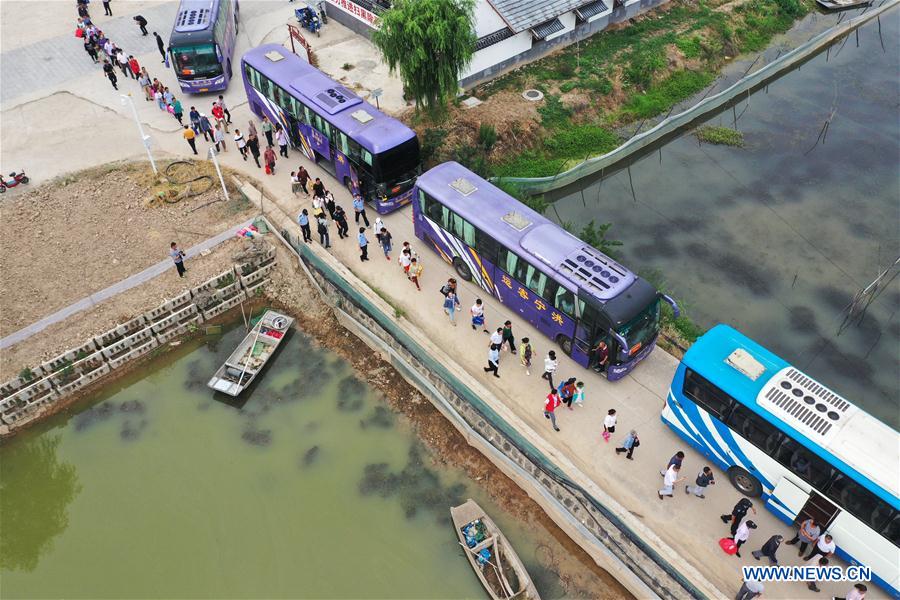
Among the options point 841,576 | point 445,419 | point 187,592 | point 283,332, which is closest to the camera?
point 841,576

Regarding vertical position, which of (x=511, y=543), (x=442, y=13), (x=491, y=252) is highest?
(x=442, y=13)

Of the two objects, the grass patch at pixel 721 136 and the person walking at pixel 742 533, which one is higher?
the person walking at pixel 742 533

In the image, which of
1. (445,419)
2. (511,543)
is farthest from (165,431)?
(511,543)

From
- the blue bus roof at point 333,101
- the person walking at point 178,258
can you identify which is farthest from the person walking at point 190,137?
the person walking at point 178,258

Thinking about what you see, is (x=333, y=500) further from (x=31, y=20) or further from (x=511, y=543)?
(x=31, y=20)

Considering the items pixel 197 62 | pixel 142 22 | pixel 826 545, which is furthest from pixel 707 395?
pixel 142 22

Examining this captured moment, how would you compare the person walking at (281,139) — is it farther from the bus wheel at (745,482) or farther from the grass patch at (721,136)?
the bus wheel at (745,482)
